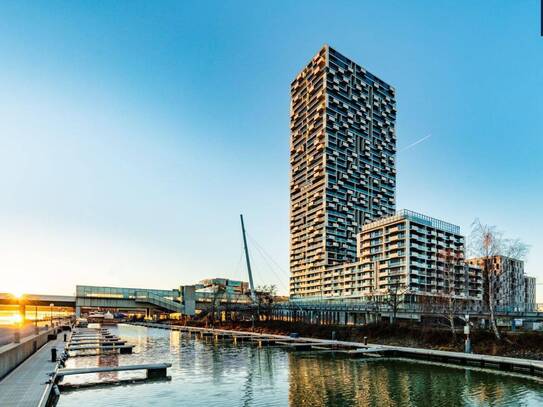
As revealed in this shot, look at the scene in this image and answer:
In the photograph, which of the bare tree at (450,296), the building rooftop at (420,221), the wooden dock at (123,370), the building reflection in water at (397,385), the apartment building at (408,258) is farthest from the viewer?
the building rooftop at (420,221)

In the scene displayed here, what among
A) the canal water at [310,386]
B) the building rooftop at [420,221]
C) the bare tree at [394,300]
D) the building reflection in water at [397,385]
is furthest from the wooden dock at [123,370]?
the building rooftop at [420,221]

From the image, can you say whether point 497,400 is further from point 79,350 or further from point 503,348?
point 79,350

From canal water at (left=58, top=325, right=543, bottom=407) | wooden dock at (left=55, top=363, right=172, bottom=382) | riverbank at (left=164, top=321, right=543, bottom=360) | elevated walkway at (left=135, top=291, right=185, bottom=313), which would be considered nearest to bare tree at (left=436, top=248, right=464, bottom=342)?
riverbank at (left=164, top=321, right=543, bottom=360)

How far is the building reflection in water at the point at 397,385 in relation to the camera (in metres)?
29.7

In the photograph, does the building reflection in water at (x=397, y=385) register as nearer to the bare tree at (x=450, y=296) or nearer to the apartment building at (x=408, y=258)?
the bare tree at (x=450, y=296)

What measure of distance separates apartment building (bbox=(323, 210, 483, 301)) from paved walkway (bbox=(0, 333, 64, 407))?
116012 mm

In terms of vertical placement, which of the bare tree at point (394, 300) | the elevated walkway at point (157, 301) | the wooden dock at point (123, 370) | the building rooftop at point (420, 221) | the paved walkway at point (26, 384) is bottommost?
the elevated walkway at point (157, 301)

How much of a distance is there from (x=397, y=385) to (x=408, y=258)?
4604 inches

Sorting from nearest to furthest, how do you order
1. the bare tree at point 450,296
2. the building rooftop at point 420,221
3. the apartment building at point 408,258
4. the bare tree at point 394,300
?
the bare tree at point 450,296 → the bare tree at point 394,300 → the apartment building at point 408,258 → the building rooftop at point 420,221

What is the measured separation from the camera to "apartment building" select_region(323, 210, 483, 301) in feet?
481

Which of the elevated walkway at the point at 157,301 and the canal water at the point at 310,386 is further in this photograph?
the elevated walkway at the point at 157,301

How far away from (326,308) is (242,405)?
8537cm

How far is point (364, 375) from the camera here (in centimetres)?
3928

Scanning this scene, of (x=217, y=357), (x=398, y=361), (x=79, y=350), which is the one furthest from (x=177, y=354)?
(x=398, y=361)
